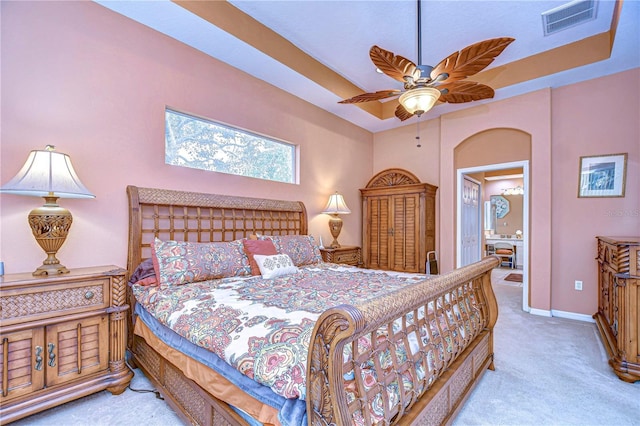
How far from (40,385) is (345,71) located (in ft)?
14.1

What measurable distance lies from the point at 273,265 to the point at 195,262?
0.66 metres

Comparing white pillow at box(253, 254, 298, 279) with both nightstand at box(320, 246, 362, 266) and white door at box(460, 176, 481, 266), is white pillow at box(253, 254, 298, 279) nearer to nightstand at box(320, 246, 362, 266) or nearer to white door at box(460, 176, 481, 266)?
nightstand at box(320, 246, 362, 266)

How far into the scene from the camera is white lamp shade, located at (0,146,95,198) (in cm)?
178

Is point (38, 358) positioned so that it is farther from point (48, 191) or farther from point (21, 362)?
point (48, 191)

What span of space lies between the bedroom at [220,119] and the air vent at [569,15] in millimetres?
960

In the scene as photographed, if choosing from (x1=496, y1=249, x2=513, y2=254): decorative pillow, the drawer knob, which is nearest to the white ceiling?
the drawer knob

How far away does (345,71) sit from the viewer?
3.96 m

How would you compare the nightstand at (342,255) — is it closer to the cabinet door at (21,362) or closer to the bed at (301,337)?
the bed at (301,337)

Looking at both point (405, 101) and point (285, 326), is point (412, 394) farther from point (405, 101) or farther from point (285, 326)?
point (405, 101)

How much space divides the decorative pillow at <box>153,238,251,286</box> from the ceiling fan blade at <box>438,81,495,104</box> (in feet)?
7.72

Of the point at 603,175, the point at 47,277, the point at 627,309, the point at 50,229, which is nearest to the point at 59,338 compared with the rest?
the point at 47,277

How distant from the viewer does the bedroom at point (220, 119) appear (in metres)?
2.07

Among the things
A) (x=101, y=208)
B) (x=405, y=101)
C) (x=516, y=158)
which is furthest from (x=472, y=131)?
(x=101, y=208)

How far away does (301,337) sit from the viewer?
45.1 inches
